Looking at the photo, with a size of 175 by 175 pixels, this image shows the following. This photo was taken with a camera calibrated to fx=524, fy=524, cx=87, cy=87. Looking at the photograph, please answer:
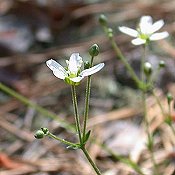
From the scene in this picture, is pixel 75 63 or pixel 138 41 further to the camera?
pixel 138 41

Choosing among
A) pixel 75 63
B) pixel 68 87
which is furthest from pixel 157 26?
pixel 68 87

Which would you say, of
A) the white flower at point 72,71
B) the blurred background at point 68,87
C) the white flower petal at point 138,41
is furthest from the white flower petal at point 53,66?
the blurred background at point 68,87

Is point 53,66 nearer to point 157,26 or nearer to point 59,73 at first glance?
point 59,73

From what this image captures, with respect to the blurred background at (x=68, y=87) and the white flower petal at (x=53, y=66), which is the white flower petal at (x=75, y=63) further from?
the blurred background at (x=68, y=87)

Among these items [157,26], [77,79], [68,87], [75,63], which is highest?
[68,87]

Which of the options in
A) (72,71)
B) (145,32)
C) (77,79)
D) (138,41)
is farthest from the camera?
(145,32)

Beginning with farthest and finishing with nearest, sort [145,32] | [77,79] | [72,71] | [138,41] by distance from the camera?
1. [145,32]
2. [138,41]
3. [72,71]
4. [77,79]
